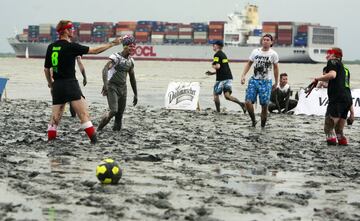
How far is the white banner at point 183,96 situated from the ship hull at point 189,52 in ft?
301

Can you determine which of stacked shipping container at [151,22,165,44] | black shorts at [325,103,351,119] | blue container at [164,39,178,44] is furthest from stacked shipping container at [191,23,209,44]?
black shorts at [325,103,351,119]

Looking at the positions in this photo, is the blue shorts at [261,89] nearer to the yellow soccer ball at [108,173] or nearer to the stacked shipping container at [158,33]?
the yellow soccer ball at [108,173]

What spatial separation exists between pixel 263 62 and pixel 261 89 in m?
0.50

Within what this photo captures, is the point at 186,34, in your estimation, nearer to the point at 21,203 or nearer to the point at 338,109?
the point at 338,109

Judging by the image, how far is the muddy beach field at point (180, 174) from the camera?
5.38 metres

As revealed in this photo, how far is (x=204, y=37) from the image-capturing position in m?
116

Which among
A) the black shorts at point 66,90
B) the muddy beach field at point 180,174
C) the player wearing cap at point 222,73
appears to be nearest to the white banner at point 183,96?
the player wearing cap at point 222,73

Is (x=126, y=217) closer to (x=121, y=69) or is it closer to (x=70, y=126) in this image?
(x=121, y=69)

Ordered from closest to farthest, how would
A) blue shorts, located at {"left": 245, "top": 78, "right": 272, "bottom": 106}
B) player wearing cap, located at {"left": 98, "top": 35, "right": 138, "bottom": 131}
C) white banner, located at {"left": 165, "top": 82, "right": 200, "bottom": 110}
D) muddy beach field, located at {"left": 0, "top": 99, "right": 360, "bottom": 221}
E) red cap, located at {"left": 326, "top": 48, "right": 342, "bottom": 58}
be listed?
muddy beach field, located at {"left": 0, "top": 99, "right": 360, "bottom": 221}, red cap, located at {"left": 326, "top": 48, "right": 342, "bottom": 58}, player wearing cap, located at {"left": 98, "top": 35, "right": 138, "bottom": 131}, blue shorts, located at {"left": 245, "top": 78, "right": 272, "bottom": 106}, white banner, located at {"left": 165, "top": 82, "right": 200, "bottom": 110}

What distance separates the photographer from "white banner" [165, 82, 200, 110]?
18.3 metres

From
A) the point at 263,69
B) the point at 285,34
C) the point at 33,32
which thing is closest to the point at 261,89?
the point at 263,69

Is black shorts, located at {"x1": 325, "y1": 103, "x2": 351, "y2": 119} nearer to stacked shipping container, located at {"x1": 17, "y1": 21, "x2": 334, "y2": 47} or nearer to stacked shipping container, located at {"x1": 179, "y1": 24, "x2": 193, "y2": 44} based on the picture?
stacked shipping container, located at {"x1": 17, "y1": 21, "x2": 334, "y2": 47}

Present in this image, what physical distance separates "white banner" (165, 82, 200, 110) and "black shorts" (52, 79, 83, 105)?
8.60 m

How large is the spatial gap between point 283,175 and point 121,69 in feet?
16.1
